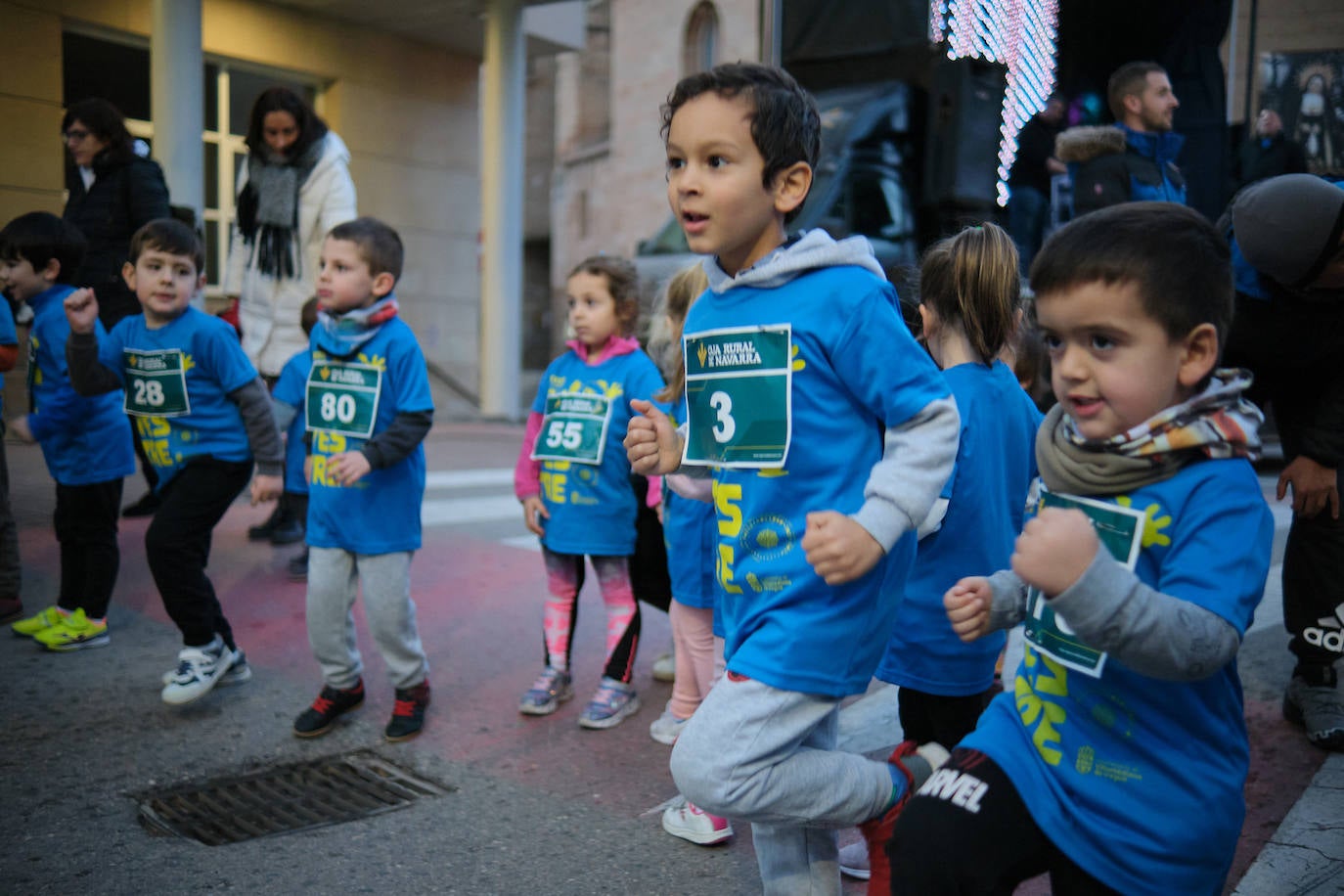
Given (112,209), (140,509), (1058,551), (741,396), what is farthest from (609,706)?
(140,509)

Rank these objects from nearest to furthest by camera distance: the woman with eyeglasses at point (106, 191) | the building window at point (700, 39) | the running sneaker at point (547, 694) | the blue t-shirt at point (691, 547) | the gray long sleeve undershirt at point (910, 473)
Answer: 1. the gray long sleeve undershirt at point (910, 473)
2. the blue t-shirt at point (691, 547)
3. the running sneaker at point (547, 694)
4. the woman with eyeglasses at point (106, 191)
5. the building window at point (700, 39)

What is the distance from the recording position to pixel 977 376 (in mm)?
2744

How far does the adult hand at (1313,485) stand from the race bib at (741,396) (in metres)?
2.01

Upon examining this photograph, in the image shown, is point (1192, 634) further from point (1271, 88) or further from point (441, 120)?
point (441, 120)

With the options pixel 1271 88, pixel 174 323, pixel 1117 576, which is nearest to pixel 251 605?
pixel 174 323

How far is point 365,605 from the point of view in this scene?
12.1 feet

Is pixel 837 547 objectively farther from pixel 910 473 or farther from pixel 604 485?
pixel 604 485

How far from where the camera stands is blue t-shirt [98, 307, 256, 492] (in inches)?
158

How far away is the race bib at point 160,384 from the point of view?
401 centimetres

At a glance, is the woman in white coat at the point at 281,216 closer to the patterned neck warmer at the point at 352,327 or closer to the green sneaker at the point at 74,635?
the green sneaker at the point at 74,635

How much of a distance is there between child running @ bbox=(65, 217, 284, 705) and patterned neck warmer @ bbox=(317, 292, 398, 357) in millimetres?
443

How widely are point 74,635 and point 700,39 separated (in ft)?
86.2

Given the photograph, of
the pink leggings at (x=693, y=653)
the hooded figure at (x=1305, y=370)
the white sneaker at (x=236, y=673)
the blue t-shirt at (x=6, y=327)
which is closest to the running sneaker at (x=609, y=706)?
the pink leggings at (x=693, y=653)

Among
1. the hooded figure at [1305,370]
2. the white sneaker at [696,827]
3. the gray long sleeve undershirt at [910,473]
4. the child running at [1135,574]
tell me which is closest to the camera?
the child running at [1135,574]
